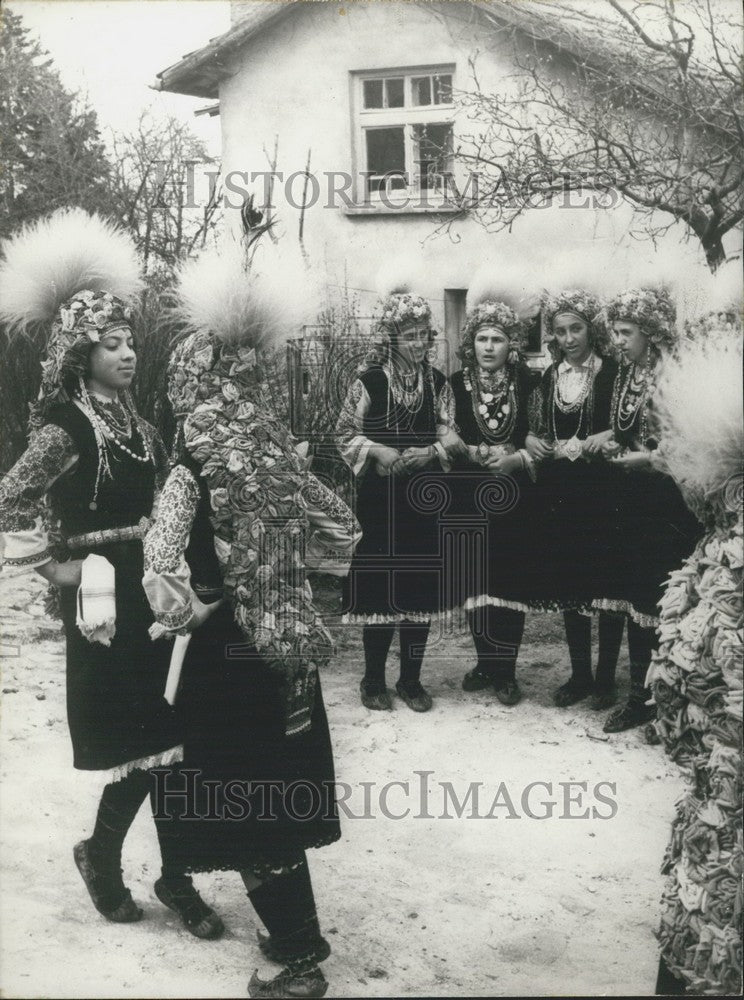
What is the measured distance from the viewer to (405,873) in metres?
3.21

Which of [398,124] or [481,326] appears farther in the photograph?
[481,326]

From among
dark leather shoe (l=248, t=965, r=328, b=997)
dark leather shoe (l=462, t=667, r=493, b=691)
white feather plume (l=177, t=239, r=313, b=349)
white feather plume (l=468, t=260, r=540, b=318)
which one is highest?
white feather plume (l=468, t=260, r=540, b=318)

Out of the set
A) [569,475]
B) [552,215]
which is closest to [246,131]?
[552,215]

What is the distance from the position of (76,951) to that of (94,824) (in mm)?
357

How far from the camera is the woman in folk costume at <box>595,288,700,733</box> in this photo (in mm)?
3646

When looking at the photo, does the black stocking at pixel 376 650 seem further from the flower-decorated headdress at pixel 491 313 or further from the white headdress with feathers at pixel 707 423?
the white headdress with feathers at pixel 707 423

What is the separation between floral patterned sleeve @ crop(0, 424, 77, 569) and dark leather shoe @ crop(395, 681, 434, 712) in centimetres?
Result: 143

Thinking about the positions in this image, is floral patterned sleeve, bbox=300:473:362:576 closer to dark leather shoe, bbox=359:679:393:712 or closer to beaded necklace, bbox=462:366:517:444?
dark leather shoe, bbox=359:679:393:712

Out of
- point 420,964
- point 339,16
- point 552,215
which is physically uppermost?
point 339,16

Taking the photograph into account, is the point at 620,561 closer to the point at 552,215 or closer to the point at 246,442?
the point at 552,215

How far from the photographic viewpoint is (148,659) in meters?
3.07

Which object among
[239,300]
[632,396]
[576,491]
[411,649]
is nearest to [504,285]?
[632,396]

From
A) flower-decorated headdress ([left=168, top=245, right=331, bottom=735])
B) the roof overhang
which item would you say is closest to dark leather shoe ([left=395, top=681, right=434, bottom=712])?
flower-decorated headdress ([left=168, top=245, right=331, bottom=735])

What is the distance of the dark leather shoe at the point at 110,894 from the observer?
123 inches
